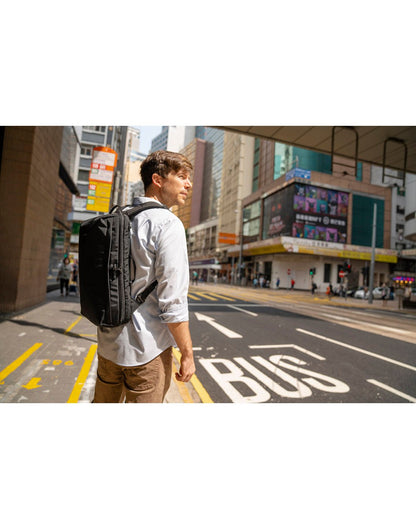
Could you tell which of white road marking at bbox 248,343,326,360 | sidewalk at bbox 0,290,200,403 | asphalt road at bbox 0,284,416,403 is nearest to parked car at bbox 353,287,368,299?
asphalt road at bbox 0,284,416,403

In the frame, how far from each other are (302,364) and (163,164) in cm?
376

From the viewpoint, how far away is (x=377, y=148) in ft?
24.6

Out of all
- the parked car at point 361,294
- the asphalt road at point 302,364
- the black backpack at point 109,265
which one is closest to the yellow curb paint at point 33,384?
the asphalt road at point 302,364

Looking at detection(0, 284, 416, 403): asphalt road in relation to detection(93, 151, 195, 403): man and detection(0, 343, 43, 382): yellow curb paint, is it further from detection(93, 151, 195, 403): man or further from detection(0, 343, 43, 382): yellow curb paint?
detection(93, 151, 195, 403): man

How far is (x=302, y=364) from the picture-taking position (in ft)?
14.1

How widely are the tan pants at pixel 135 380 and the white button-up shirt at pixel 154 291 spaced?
5 centimetres

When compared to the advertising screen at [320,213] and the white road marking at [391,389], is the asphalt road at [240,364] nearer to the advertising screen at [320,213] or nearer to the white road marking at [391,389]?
the white road marking at [391,389]

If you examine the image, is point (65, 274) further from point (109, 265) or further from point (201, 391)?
→ point (109, 265)

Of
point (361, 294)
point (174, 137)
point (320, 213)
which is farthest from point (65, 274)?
point (320, 213)

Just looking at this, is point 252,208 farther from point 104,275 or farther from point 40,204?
point 104,275

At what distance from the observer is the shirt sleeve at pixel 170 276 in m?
1.34

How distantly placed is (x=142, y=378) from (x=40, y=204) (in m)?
7.12
